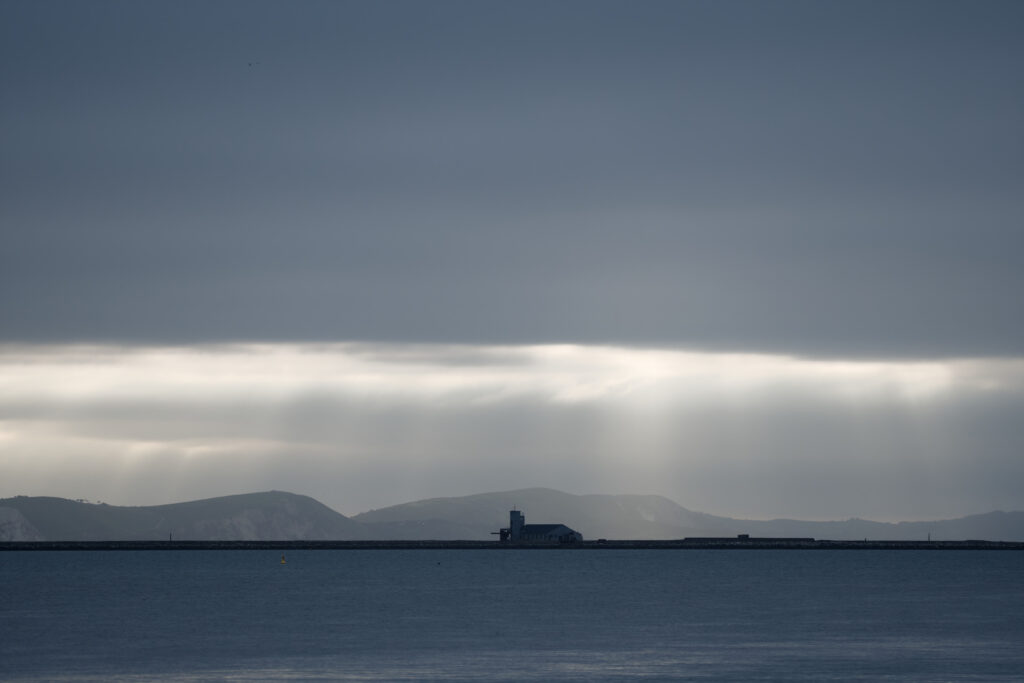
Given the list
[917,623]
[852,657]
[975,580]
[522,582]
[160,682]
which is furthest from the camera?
[975,580]

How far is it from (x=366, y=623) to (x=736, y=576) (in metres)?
94.6

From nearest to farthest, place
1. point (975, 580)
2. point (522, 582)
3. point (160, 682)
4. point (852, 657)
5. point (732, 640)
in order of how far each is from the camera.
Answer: point (160, 682) < point (852, 657) < point (732, 640) < point (522, 582) < point (975, 580)

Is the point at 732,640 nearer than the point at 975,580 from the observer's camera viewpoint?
Yes

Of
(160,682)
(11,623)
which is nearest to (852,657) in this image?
(160,682)

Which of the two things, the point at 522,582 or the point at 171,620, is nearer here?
the point at 171,620

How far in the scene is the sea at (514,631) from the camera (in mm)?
68750

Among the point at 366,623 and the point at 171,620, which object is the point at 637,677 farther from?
the point at 171,620

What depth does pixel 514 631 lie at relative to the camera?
3664 inches

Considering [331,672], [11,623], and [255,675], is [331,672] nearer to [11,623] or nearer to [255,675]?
[255,675]

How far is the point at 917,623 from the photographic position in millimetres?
99562

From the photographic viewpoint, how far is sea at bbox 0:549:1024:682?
6875 cm

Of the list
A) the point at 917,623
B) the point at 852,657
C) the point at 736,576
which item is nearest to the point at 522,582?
the point at 736,576

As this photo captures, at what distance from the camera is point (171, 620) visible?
105m

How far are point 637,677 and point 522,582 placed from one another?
4050 inches
